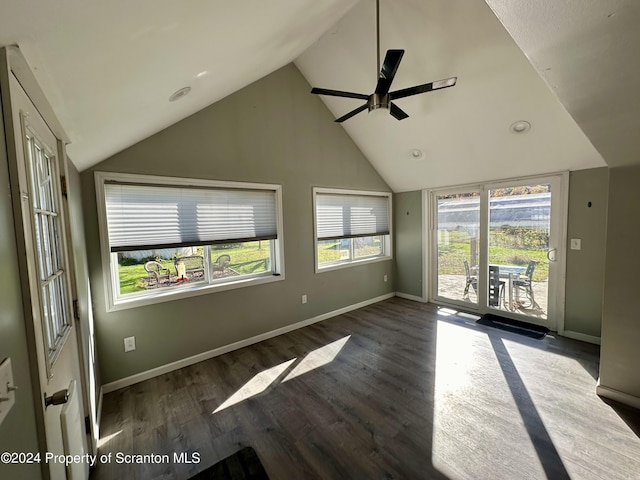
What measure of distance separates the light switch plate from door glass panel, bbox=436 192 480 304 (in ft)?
15.1

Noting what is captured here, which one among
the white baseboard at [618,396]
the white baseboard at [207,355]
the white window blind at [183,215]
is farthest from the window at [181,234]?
the white baseboard at [618,396]

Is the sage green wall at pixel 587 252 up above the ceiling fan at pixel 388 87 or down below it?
below

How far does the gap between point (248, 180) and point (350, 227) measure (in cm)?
187

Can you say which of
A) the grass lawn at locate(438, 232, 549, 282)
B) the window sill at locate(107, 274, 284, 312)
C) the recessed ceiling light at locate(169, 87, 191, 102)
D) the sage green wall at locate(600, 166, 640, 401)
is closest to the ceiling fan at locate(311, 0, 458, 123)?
the recessed ceiling light at locate(169, 87, 191, 102)

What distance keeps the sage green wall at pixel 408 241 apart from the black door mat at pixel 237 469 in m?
3.77

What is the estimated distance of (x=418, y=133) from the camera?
3.50 m

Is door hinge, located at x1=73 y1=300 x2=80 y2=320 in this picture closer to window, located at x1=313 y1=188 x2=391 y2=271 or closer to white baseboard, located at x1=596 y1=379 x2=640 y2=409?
window, located at x1=313 y1=188 x2=391 y2=271

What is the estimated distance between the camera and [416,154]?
3865 mm

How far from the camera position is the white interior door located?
0.83 meters

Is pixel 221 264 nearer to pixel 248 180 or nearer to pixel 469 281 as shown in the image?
pixel 248 180

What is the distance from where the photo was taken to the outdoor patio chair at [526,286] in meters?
3.60

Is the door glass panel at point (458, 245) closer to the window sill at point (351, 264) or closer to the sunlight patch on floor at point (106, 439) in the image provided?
the window sill at point (351, 264)

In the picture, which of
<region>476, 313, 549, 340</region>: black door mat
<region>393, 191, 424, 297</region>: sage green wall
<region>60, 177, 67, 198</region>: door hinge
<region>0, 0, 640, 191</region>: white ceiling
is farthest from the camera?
<region>393, 191, 424, 297</region>: sage green wall

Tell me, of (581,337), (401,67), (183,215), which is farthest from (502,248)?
(183,215)
